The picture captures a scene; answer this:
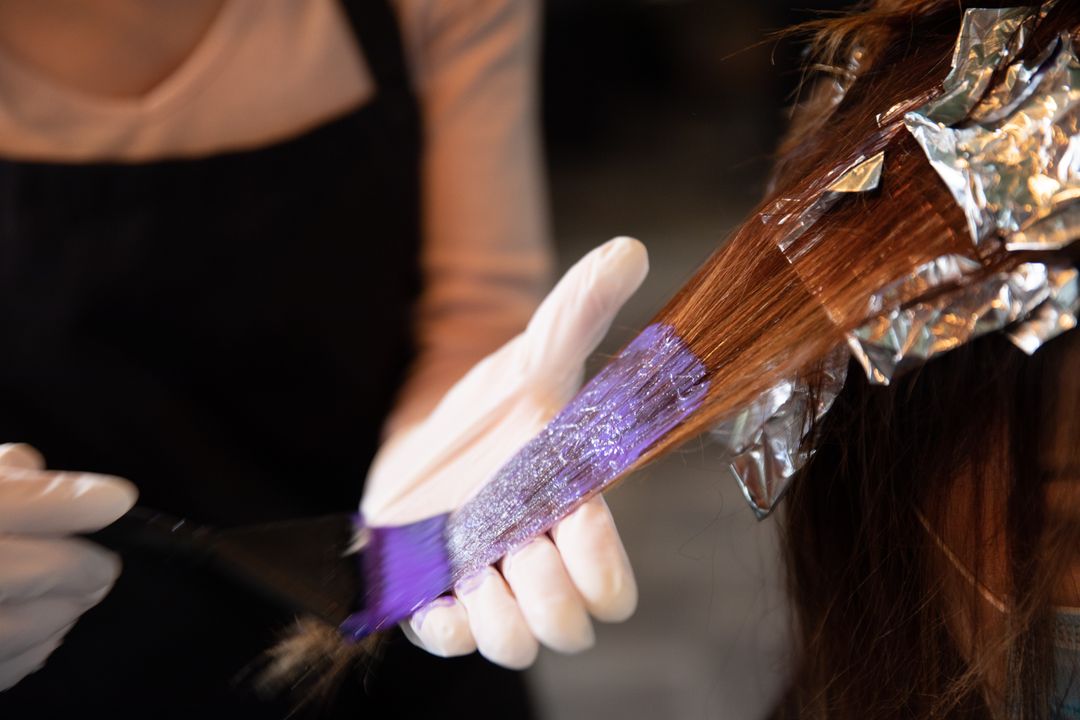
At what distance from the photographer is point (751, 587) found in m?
1.49

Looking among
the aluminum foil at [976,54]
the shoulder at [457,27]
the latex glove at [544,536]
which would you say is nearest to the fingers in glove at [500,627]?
the latex glove at [544,536]

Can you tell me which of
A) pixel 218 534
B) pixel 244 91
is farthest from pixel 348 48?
pixel 218 534

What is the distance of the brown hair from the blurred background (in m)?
0.73

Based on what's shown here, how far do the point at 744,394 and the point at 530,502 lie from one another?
20 centimetres

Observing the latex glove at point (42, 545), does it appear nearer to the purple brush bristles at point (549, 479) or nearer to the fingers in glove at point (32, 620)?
the fingers in glove at point (32, 620)

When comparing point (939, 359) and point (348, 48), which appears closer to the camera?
point (939, 359)

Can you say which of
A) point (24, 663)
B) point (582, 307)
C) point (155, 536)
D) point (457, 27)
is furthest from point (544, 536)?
point (457, 27)

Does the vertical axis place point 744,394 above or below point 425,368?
below

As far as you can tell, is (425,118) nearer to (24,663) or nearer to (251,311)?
(251,311)

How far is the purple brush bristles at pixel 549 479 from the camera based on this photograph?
1.86 ft

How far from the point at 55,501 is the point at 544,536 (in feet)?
1.13

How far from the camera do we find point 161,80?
2.69 feet

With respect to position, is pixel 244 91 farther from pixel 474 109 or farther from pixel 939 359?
pixel 939 359

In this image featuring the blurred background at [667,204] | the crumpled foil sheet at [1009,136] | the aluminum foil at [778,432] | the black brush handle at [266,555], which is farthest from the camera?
the blurred background at [667,204]
